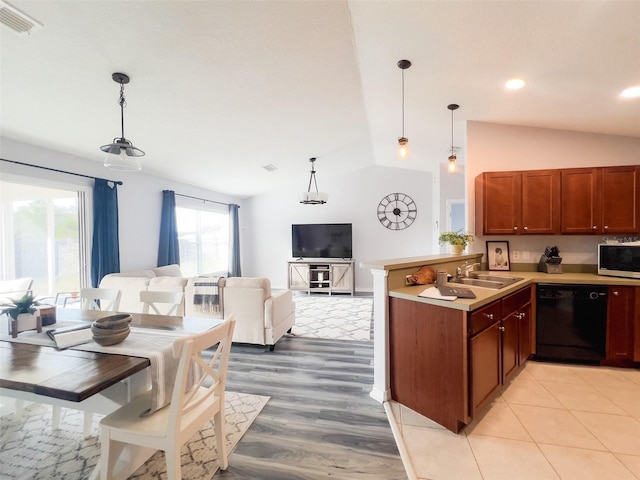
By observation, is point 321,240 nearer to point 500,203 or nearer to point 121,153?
point 500,203

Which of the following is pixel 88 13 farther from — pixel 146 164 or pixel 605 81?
pixel 605 81

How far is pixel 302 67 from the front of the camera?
2.75 metres

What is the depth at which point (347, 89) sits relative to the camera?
127 inches

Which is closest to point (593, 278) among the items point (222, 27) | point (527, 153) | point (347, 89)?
point (527, 153)

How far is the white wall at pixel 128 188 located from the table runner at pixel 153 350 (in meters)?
2.44

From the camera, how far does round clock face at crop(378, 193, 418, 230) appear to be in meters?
6.76

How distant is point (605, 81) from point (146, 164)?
541 cm

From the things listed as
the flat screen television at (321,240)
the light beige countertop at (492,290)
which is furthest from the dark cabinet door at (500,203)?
the flat screen television at (321,240)

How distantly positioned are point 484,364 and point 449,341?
1.22ft

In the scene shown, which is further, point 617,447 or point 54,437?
point 54,437

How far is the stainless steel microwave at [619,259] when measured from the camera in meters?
2.74

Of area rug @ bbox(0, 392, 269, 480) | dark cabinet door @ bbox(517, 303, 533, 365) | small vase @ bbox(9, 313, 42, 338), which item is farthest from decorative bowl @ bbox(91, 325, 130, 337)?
dark cabinet door @ bbox(517, 303, 533, 365)

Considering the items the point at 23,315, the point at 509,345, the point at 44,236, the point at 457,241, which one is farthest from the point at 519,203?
the point at 44,236

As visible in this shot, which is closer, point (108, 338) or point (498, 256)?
point (108, 338)
